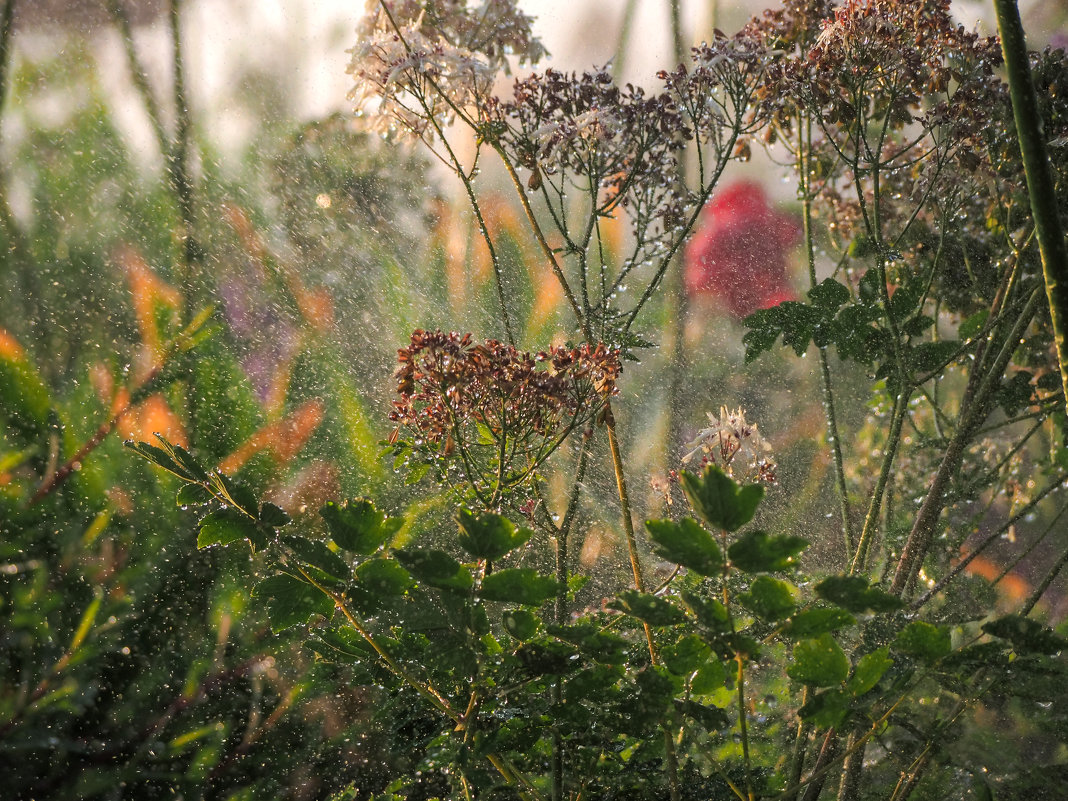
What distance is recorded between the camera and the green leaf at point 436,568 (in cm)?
25

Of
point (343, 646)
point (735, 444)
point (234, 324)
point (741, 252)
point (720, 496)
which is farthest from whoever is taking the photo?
point (741, 252)

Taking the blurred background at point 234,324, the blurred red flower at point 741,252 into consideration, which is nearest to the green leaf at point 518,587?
the blurred background at point 234,324

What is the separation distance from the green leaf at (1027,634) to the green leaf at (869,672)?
34 millimetres

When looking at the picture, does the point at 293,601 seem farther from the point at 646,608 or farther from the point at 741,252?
the point at 741,252

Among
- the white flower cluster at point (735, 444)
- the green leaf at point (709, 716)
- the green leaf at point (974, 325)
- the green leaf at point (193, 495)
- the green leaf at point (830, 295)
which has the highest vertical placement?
the green leaf at point (830, 295)

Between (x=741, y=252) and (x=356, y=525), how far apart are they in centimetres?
118

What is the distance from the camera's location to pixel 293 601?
30cm

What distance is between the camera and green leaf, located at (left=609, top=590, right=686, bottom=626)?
246mm

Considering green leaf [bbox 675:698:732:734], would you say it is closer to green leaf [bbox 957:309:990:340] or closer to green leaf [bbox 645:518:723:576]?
green leaf [bbox 645:518:723:576]

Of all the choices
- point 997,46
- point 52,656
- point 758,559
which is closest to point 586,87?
point 997,46

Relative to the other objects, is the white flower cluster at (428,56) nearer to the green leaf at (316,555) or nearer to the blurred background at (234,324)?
the blurred background at (234,324)

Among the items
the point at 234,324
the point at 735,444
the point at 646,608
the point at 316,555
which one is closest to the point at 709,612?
the point at 646,608

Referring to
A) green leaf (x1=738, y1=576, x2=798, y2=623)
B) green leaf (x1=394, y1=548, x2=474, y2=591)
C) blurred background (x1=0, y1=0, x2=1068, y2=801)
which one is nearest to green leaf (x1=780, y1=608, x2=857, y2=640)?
green leaf (x1=738, y1=576, x2=798, y2=623)

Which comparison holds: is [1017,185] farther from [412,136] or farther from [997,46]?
[412,136]
